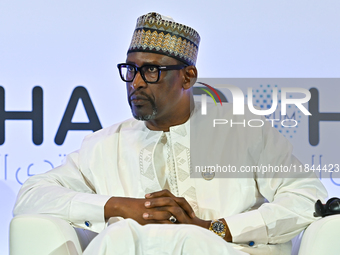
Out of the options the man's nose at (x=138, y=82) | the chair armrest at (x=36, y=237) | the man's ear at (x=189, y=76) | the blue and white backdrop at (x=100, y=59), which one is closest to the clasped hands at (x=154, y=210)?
the chair armrest at (x=36, y=237)

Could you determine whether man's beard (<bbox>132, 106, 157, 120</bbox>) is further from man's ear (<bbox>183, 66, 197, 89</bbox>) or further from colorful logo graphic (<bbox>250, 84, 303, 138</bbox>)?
colorful logo graphic (<bbox>250, 84, 303, 138</bbox>)

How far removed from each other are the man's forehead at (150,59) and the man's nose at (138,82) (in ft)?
0.26

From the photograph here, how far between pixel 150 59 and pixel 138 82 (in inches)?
6.1

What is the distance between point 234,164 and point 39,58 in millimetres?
2244

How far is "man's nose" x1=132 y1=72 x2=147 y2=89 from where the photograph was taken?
2729 millimetres

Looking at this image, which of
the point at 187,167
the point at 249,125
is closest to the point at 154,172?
the point at 187,167

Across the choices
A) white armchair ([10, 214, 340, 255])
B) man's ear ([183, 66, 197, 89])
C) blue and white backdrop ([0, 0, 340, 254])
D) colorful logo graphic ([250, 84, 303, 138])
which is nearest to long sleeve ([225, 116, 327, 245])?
white armchair ([10, 214, 340, 255])

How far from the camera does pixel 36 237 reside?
229 cm

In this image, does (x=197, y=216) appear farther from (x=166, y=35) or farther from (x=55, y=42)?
(x=55, y=42)

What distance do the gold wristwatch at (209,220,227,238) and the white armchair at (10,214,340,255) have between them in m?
0.37

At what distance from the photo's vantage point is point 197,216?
2764 millimetres

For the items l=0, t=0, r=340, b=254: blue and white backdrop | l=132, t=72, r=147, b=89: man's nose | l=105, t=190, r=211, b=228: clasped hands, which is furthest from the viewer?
l=0, t=0, r=340, b=254: blue and white backdrop

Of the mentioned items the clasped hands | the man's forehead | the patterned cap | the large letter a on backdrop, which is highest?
the patterned cap

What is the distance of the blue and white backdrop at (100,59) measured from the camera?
14.1 feet
